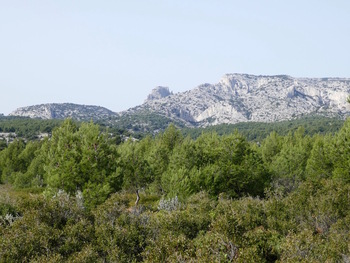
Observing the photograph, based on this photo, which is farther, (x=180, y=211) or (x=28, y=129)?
(x=28, y=129)

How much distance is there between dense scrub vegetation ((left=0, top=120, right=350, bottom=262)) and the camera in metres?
19.6

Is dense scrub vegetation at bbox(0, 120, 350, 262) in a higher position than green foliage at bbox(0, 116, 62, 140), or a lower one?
higher

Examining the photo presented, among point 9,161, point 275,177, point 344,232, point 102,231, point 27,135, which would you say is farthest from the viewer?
point 27,135

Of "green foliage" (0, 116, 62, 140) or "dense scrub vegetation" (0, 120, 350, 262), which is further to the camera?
"green foliage" (0, 116, 62, 140)

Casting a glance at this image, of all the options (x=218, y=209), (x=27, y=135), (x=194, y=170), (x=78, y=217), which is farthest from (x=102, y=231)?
(x=27, y=135)

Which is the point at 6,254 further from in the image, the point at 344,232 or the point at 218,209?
the point at 344,232

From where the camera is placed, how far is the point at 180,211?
27.7m

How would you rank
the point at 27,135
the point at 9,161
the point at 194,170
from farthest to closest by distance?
1. the point at 27,135
2. the point at 9,161
3. the point at 194,170

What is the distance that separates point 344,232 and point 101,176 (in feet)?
95.1

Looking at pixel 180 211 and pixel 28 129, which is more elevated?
pixel 180 211

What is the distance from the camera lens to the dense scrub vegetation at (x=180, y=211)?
19.6 meters

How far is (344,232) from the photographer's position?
25047mm

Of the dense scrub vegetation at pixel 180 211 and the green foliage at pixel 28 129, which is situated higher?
the dense scrub vegetation at pixel 180 211

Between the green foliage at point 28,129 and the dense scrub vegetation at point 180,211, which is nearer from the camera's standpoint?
the dense scrub vegetation at point 180,211
